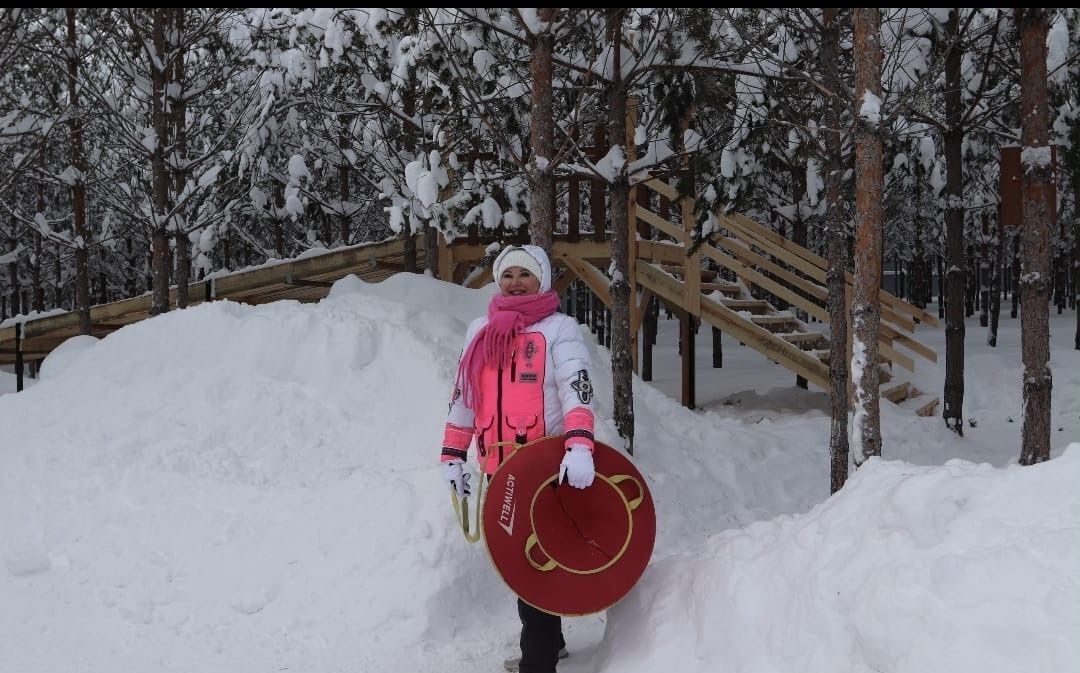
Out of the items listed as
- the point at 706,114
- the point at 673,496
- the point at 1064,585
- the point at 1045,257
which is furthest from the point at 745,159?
the point at 1064,585

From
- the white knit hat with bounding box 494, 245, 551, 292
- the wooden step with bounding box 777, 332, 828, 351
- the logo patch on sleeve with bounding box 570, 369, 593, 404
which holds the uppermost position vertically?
the white knit hat with bounding box 494, 245, 551, 292

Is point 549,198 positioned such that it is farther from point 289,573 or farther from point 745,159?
point 289,573

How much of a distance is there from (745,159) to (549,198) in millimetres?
2257

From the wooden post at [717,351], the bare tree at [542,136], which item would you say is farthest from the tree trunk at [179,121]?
the wooden post at [717,351]

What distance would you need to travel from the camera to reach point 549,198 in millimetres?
6949

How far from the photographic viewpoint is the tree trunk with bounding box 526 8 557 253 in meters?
6.87

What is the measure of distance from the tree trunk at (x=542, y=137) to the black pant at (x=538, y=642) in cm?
360

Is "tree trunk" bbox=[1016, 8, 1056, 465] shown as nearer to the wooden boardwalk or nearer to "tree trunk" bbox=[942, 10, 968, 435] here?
the wooden boardwalk

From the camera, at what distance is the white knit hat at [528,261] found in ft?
13.8

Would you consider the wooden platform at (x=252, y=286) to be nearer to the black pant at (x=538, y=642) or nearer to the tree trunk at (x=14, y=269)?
the black pant at (x=538, y=642)

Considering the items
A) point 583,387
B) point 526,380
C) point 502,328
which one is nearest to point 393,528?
point 526,380

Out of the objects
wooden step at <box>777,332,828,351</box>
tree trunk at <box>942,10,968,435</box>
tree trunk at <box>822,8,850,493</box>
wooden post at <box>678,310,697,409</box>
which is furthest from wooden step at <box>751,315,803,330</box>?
tree trunk at <box>822,8,850,493</box>

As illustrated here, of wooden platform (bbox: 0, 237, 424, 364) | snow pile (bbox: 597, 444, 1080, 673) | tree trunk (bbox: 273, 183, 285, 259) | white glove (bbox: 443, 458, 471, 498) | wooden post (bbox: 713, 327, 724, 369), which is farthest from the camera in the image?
wooden post (bbox: 713, 327, 724, 369)

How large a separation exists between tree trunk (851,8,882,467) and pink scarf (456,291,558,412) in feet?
8.44
